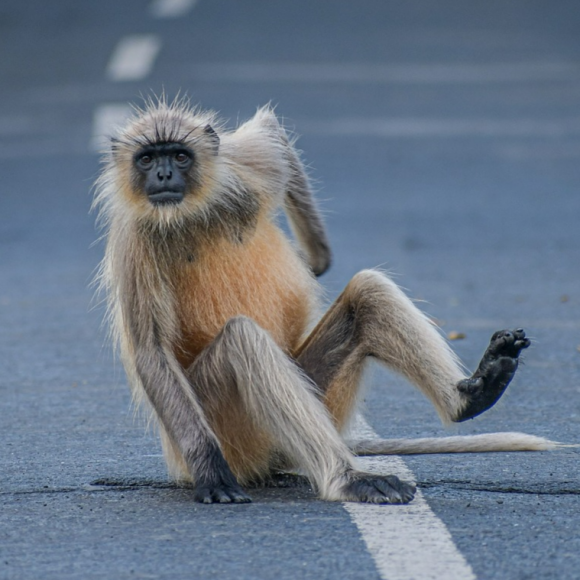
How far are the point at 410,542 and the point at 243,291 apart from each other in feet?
4.93

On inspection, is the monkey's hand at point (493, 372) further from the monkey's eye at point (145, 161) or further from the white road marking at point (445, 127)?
the white road marking at point (445, 127)

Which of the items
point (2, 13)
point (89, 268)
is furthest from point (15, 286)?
point (2, 13)

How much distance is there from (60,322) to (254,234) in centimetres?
388

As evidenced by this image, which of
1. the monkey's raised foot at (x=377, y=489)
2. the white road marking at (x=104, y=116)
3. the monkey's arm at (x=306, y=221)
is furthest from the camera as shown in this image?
the white road marking at (x=104, y=116)

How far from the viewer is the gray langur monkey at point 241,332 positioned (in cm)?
520

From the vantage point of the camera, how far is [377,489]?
16.7 ft

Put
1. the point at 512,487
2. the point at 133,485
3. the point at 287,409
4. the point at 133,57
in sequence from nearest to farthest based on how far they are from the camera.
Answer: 1. the point at 287,409
2. the point at 512,487
3. the point at 133,485
4. the point at 133,57

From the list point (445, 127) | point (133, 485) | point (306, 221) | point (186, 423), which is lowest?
point (133, 485)

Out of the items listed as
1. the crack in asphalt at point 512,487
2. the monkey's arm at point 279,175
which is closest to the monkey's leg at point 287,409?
the crack in asphalt at point 512,487

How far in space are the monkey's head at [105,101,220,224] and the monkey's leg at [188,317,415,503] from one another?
2.16 feet

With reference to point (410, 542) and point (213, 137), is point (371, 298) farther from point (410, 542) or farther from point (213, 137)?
point (410, 542)

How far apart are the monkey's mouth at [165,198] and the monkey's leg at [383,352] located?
2.40 ft

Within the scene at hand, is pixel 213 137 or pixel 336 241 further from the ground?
pixel 213 137

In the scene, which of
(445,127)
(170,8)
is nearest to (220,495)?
(445,127)
